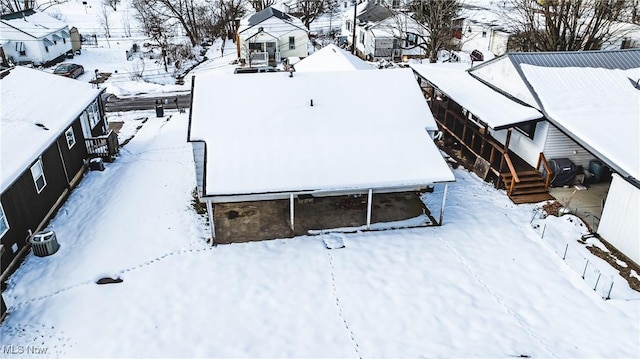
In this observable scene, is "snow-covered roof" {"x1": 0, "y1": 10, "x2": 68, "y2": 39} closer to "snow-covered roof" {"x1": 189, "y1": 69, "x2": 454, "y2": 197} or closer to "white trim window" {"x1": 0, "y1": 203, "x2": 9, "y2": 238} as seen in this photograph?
"snow-covered roof" {"x1": 189, "y1": 69, "x2": 454, "y2": 197}

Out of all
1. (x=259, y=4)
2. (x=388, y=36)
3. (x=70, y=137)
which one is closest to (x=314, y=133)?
(x=70, y=137)

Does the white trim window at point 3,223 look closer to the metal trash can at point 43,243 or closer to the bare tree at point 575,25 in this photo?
the metal trash can at point 43,243

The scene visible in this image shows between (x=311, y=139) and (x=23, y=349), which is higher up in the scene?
(x=311, y=139)

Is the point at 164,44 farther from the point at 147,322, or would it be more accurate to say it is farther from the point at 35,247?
the point at 147,322

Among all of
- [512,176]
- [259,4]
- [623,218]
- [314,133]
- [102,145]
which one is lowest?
[102,145]

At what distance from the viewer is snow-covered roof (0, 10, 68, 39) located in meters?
40.2

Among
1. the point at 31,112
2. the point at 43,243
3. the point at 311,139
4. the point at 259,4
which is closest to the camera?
the point at 43,243

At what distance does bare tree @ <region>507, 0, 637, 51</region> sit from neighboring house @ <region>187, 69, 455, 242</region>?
2014 cm

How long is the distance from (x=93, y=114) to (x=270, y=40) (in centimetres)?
2239

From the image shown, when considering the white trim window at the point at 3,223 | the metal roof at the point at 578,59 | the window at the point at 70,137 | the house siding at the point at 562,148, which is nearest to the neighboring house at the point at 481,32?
the metal roof at the point at 578,59

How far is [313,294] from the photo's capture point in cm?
1277

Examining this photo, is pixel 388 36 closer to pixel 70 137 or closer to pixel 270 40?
pixel 270 40

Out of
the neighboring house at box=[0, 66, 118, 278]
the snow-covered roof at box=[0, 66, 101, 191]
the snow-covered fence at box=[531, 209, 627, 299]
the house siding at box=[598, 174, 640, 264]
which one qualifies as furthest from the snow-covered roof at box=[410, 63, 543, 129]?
the snow-covered roof at box=[0, 66, 101, 191]

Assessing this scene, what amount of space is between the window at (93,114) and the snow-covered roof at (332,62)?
1217 centimetres
